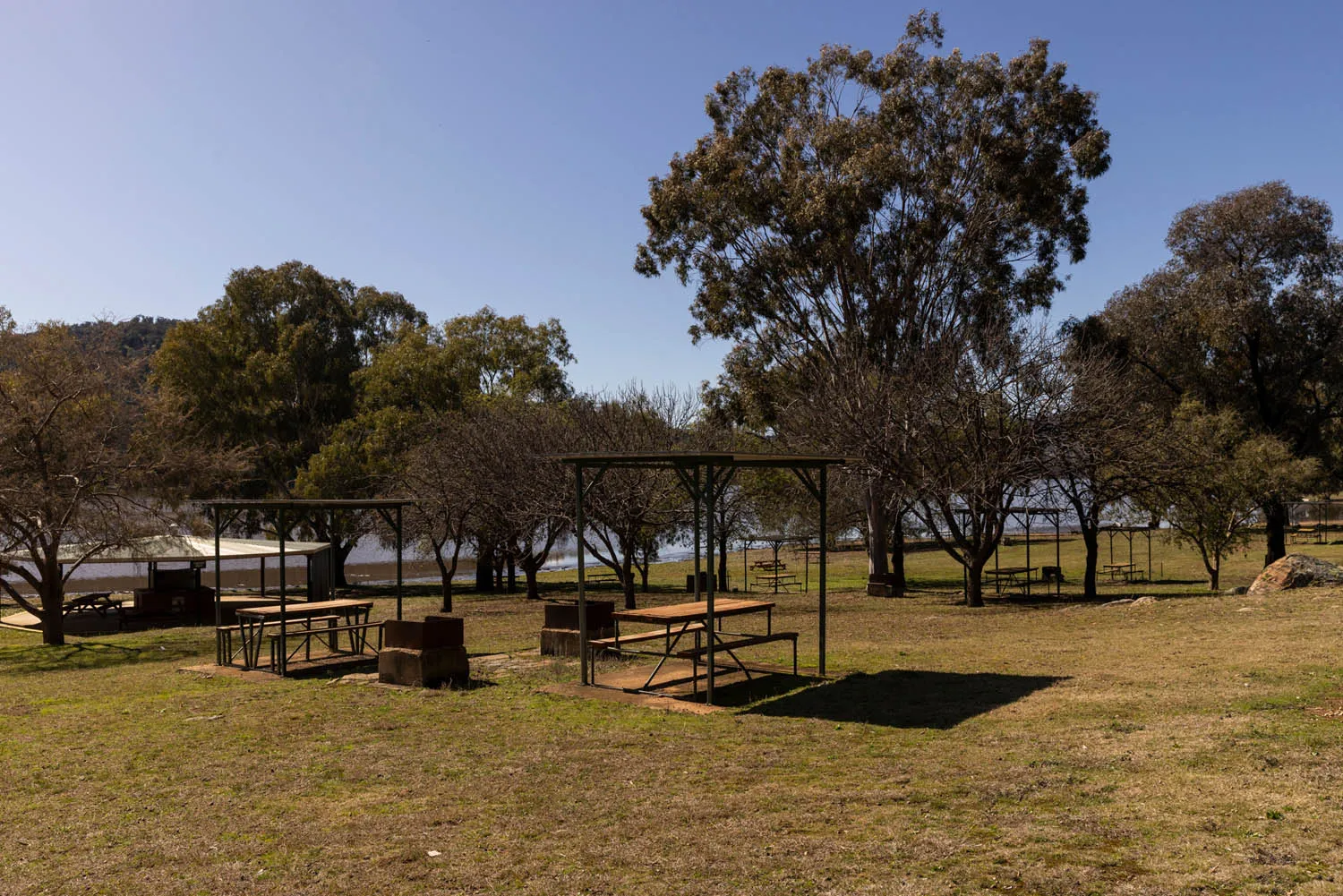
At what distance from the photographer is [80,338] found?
2103 centimetres

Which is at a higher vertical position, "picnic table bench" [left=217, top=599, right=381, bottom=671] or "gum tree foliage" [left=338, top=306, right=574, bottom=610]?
"gum tree foliage" [left=338, top=306, right=574, bottom=610]

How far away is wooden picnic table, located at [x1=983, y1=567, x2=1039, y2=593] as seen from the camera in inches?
985

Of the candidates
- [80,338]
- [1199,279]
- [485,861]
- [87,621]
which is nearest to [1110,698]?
[485,861]

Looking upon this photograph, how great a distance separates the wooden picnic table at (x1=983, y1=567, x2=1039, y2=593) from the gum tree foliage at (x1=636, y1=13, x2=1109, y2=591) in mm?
3110

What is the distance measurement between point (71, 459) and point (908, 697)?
1655cm

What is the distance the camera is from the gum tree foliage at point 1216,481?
72.9 ft

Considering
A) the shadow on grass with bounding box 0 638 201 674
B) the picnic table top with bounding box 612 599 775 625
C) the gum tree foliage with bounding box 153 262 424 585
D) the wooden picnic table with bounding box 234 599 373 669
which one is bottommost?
the shadow on grass with bounding box 0 638 201 674

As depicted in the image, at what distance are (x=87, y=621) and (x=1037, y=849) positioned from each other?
2400cm

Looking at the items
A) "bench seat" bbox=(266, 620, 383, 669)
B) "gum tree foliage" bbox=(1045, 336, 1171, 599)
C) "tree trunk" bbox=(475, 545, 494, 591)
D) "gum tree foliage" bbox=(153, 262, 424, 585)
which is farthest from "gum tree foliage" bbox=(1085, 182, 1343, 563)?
"gum tree foliage" bbox=(153, 262, 424, 585)

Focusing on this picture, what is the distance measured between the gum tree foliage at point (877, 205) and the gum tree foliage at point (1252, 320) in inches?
264

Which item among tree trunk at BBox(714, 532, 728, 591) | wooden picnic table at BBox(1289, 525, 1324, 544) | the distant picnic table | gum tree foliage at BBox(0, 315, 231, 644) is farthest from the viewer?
wooden picnic table at BBox(1289, 525, 1324, 544)

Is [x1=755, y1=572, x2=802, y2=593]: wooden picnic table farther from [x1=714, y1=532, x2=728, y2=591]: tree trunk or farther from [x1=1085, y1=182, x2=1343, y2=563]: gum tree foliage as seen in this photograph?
[x1=1085, y1=182, x2=1343, y2=563]: gum tree foliage

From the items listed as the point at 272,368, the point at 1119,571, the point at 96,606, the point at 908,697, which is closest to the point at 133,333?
the point at 272,368

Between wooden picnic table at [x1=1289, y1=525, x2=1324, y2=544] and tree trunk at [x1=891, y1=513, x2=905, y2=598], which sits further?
wooden picnic table at [x1=1289, y1=525, x2=1324, y2=544]
